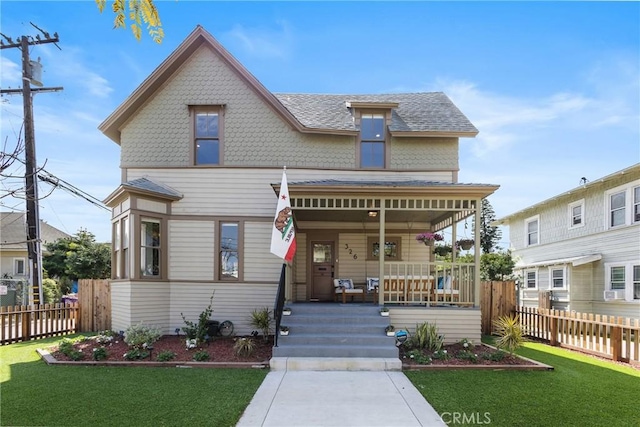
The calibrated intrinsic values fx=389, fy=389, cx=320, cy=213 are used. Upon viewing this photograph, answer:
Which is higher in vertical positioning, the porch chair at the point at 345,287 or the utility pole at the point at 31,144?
the utility pole at the point at 31,144

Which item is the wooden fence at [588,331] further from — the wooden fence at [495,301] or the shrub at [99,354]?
the shrub at [99,354]

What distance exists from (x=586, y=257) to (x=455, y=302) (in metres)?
8.92

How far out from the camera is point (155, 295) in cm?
1027

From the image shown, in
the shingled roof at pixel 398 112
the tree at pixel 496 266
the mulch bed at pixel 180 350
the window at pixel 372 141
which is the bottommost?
the mulch bed at pixel 180 350

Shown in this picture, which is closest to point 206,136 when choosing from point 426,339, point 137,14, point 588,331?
point 426,339

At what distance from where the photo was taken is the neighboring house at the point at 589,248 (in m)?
13.3

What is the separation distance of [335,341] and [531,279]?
604 inches

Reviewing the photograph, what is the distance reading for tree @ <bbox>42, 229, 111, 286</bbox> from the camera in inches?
905

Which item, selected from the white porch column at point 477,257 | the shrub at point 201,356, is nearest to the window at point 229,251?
the shrub at point 201,356

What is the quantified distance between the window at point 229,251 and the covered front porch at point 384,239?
1.62 m

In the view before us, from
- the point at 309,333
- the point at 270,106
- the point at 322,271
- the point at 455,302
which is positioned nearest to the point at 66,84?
the point at 270,106

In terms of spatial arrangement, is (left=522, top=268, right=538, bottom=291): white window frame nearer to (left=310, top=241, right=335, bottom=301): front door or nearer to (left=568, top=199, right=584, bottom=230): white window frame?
(left=568, top=199, right=584, bottom=230): white window frame

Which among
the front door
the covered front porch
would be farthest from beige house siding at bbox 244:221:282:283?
the front door

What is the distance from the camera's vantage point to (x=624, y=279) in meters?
13.7
